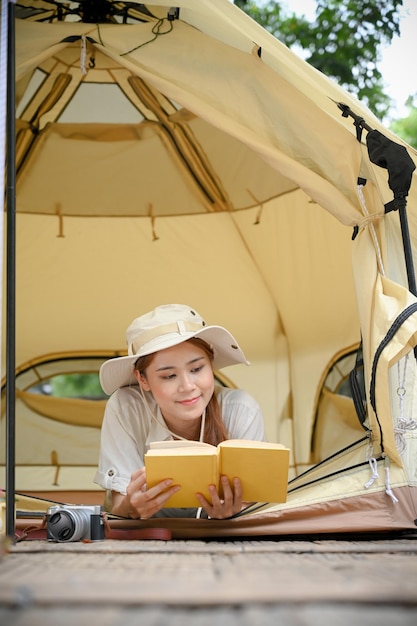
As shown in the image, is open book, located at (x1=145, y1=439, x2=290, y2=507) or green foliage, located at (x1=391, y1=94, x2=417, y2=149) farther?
green foliage, located at (x1=391, y1=94, x2=417, y2=149)

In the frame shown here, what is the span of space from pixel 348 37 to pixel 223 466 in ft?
17.5

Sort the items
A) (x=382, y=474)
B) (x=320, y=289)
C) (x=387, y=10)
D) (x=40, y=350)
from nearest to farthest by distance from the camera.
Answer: (x=382, y=474) < (x=320, y=289) < (x=40, y=350) < (x=387, y=10)

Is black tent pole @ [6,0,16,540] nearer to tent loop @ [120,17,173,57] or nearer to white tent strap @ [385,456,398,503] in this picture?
tent loop @ [120,17,173,57]

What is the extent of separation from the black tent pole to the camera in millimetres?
87

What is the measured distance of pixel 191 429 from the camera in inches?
79.3

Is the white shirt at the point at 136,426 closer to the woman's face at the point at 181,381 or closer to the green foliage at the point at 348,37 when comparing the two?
the woman's face at the point at 181,381

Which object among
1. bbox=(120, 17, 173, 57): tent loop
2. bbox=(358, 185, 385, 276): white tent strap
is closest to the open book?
bbox=(358, 185, 385, 276): white tent strap

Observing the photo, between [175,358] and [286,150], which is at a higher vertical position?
[286,150]

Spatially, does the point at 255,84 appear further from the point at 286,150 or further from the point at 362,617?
the point at 362,617

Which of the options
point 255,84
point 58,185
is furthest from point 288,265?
point 255,84

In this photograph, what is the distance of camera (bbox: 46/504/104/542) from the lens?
4.93 feet

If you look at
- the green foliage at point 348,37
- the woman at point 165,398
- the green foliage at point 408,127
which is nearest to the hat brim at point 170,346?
the woman at point 165,398

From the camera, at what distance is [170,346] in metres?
1.91

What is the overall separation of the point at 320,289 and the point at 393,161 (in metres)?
1.23
